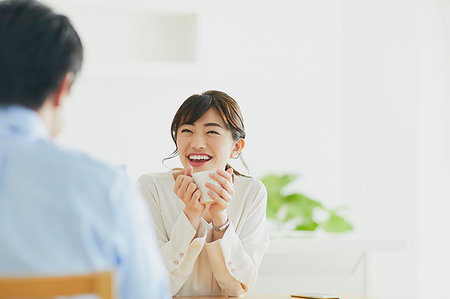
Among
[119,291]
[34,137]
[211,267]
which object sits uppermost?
[34,137]

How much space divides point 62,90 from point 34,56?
7 centimetres

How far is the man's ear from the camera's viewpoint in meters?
1.14

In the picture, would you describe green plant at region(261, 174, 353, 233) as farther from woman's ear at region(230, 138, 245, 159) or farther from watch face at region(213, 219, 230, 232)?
watch face at region(213, 219, 230, 232)

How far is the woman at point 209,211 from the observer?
1.96m

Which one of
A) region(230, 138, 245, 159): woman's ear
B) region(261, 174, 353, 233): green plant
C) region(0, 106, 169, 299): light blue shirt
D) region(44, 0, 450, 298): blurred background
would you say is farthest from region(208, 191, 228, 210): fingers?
region(44, 0, 450, 298): blurred background

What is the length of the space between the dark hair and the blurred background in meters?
2.03

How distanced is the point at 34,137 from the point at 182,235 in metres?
0.94

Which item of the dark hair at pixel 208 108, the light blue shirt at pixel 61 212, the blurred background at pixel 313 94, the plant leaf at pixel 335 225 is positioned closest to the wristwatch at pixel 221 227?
the dark hair at pixel 208 108

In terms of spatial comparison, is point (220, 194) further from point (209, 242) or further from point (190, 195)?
point (209, 242)

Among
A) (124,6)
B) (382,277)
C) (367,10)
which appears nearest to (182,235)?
(124,6)

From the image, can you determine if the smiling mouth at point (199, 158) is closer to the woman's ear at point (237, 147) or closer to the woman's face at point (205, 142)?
the woman's face at point (205, 142)

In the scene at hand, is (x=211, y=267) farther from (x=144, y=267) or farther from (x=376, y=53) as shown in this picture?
(x=376, y=53)

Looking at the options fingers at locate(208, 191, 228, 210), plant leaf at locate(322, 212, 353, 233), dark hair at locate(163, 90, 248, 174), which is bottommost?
plant leaf at locate(322, 212, 353, 233)

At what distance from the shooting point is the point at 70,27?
1157mm
